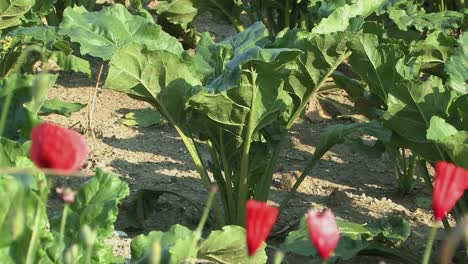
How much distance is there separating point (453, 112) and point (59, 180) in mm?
1996

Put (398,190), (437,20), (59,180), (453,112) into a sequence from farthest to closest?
1. (437,20)
2. (398,190)
3. (59,180)
4. (453,112)

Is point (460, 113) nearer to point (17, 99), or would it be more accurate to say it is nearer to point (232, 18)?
point (17, 99)

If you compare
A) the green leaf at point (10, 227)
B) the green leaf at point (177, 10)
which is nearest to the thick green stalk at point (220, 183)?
the green leaf at point (10, 227)

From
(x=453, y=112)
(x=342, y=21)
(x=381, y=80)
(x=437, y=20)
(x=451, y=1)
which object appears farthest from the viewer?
(x=451, y=1)

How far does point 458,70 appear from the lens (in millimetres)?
4258

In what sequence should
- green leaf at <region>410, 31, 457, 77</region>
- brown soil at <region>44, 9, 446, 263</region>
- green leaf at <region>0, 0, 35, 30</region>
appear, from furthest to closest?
green leaf at <region>0, 0, 35, 30</region>
brown soil at <region>44, 9, 446, 263</region>
green leaf at <region>410, 31, 457, 77</region>

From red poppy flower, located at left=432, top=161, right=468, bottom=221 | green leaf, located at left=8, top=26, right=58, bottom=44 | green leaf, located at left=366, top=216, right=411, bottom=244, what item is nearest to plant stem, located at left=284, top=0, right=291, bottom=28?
green leaf, located at left=8, top=26, right=58, bottom=44

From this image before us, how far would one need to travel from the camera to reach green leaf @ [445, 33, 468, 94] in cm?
424

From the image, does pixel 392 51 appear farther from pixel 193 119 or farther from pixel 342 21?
pixel 193 119

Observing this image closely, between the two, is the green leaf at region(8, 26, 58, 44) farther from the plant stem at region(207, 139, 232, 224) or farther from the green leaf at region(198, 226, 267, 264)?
the green leaf at region(198, 226, 267, 264)

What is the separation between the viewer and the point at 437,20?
6.09 metres

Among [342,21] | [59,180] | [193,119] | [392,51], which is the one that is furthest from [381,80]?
[59,180]

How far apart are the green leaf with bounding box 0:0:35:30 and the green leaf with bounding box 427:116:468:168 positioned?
10.5ft

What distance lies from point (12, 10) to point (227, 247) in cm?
338
